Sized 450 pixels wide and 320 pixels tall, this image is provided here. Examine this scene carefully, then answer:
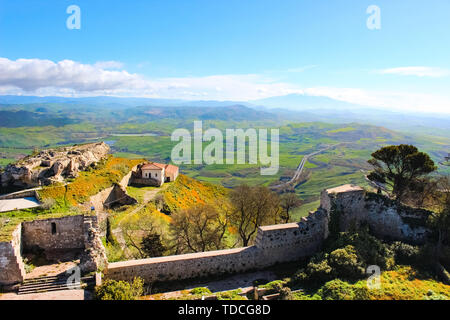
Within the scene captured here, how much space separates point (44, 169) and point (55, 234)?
14710 millimetres

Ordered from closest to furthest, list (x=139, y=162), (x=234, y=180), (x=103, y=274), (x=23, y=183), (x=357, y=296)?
(x=357, y=296)
(x=103, y=274)
(x=23, y=183)
(x=139, y=162)
(x=234, y=180)

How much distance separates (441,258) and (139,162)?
46.5 metres

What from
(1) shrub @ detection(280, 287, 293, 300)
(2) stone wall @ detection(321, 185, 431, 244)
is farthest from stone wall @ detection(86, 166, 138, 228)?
(2) stone wall @ detection(321, 185, 431, 244)

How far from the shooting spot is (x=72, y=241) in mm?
17891

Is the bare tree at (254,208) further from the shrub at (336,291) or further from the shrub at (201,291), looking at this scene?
the shrub at (336,291)

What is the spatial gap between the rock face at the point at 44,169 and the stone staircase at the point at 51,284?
1507cm

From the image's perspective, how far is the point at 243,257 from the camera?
18.3 m

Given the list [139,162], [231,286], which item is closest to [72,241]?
[231,286]

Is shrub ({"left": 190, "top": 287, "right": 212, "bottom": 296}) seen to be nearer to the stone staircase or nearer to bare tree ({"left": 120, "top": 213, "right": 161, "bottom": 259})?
the stone staircase


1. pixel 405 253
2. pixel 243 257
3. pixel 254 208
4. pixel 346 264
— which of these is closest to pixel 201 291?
pixel 243 257

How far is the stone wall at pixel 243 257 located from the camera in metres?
16.4

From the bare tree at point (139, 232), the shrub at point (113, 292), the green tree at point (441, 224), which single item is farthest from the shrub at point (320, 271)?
the bare tree at point (139, 232)

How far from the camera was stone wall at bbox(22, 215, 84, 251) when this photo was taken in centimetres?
1700
